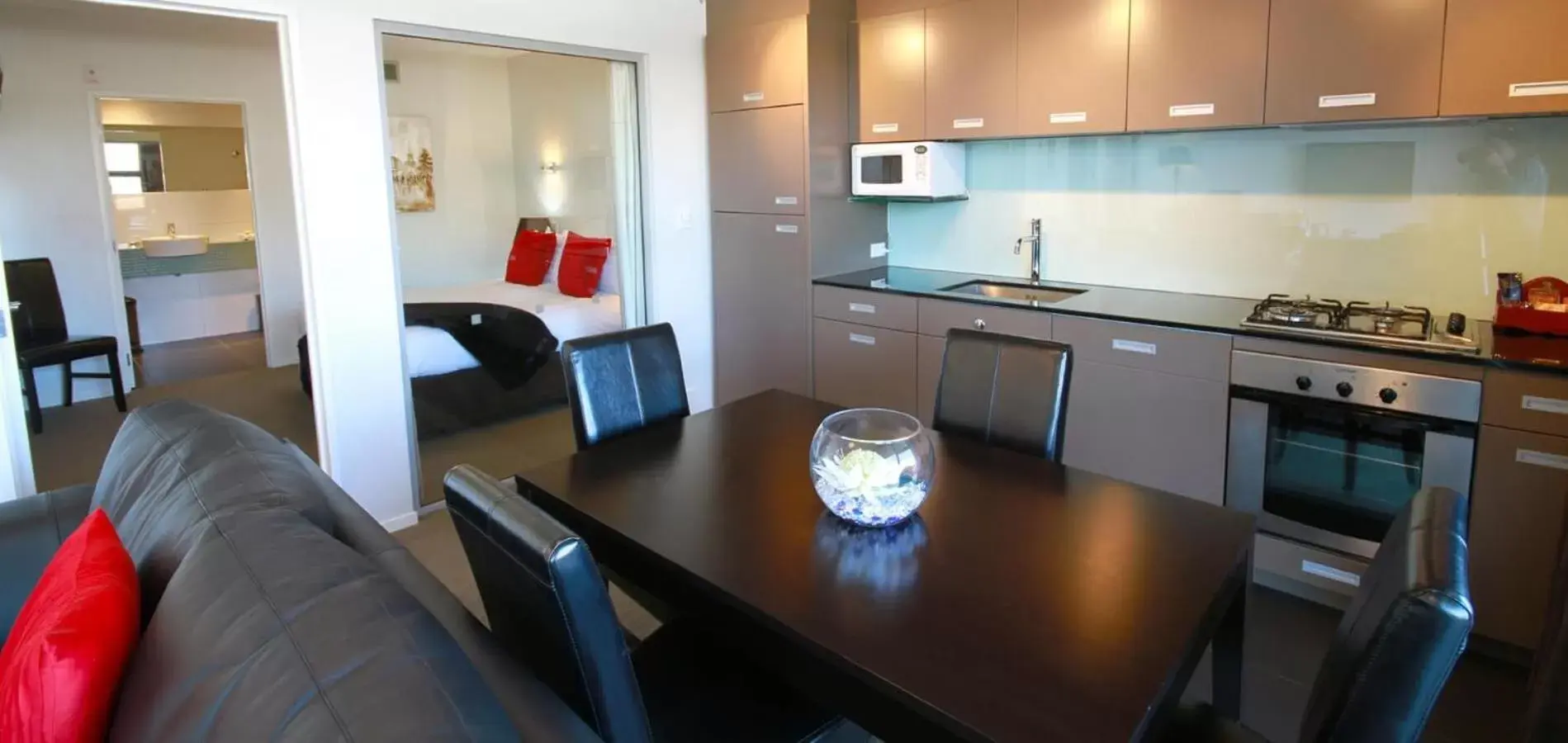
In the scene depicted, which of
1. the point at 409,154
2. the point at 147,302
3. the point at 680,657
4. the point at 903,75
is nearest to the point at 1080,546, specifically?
the point at 680,657

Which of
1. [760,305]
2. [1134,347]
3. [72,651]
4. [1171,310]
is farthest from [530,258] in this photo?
[72,651]

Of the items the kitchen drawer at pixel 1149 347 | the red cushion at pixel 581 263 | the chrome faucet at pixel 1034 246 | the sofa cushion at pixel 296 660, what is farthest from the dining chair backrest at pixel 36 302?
the kitchen drawer at pixel 1149 347

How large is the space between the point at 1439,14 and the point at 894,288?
2.05 meters

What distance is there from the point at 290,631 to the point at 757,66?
142 inches

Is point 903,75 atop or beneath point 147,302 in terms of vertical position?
atop

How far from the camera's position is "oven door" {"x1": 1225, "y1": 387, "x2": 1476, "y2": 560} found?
252 centimetres

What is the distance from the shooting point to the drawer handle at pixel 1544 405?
2.29 meters

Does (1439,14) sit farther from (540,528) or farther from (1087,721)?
(540,528)

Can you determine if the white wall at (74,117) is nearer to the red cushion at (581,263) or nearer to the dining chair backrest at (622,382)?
the red cushion at (581,263)

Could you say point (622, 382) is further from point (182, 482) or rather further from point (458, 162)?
point (458, 162)

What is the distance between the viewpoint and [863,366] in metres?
4.00

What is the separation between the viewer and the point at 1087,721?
112 centimetres

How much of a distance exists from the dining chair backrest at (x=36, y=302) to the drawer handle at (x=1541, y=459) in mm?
6735

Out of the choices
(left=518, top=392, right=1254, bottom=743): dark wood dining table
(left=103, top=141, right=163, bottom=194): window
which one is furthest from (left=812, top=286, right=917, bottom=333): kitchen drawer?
(left=103, top=141, right=163, bottom=194): window
